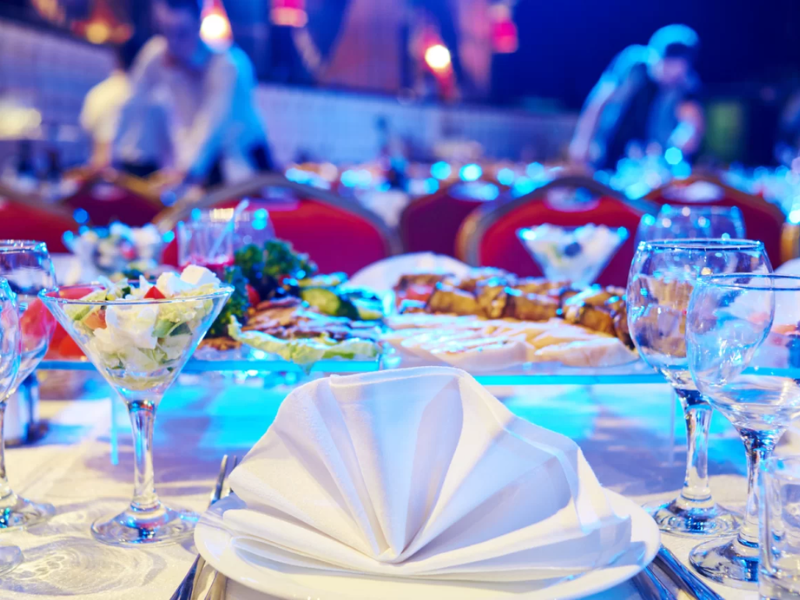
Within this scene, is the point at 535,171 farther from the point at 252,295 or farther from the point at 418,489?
the point at 418,489

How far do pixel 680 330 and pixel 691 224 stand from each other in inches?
34.2

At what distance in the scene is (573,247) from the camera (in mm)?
1821

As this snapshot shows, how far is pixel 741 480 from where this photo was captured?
3.38ft

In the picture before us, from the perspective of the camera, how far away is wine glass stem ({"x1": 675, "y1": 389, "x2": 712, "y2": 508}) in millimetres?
900

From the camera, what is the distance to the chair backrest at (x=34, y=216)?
113 inches

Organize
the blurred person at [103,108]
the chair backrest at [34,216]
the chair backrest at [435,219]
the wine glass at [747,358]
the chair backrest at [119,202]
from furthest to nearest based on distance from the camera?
the blurred person at [103,108] < the chair backrest at [119,202] < the chair backrest at [435,219] < the chair backrest at [34,216] < the wine glass at [747,358]

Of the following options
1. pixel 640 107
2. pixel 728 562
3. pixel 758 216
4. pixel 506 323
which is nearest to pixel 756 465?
pixel 728 562

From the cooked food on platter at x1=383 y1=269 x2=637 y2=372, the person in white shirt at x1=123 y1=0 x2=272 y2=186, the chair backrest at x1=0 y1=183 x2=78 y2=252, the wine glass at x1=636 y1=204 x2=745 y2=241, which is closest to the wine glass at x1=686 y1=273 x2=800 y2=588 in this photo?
the cooked food on platter at x1=383 y1=269 x2=637 y2=372

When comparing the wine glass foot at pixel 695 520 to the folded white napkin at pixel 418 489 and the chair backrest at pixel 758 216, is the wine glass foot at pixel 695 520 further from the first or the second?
the chair backrest at pixel 758 216

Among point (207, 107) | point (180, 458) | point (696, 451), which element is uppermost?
point (207, 107)

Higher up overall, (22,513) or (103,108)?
(103,108)

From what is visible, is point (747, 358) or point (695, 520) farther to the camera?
point (695, 520)

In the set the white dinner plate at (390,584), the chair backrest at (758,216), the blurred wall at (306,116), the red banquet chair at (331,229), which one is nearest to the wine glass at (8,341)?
the white dinner plate at (390,584)

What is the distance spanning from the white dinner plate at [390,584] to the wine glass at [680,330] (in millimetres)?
226
